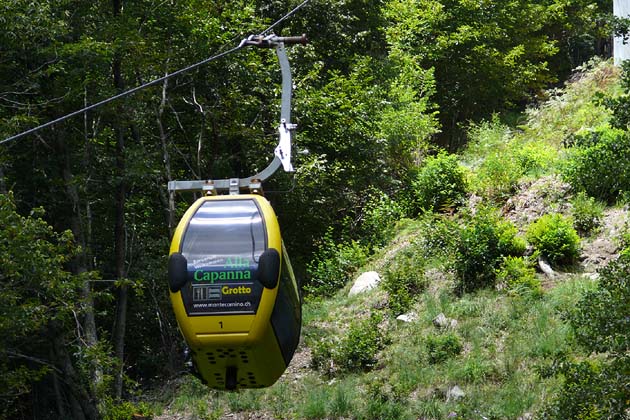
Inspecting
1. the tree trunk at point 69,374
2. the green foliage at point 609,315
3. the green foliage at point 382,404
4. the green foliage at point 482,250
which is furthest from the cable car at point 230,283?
the green foliage at point 482,250

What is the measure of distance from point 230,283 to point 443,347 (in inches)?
289

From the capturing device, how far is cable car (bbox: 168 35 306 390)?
8.78 metres

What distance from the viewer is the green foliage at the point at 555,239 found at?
16078 mm

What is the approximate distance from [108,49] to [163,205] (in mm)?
5102

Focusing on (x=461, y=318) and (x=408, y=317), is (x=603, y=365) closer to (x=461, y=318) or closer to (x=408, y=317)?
(x=461, y=318)

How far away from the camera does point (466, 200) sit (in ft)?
62.1

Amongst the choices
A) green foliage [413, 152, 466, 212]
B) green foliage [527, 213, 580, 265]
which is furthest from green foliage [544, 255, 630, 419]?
green foliage [413, 152, 466, 212]

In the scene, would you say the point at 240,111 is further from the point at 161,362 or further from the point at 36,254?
the point at 36,254

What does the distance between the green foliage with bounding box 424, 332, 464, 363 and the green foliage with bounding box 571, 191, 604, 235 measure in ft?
11.4

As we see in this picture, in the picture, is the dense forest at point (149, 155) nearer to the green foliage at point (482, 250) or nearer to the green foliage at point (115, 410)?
the green foliage at point (115, 410)

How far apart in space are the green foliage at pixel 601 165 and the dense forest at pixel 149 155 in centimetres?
300

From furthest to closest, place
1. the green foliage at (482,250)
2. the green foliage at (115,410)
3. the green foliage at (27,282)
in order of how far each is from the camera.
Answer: the green foliage at (482,250) < the green foliage at (115,410) < the green foliage at (27,282)

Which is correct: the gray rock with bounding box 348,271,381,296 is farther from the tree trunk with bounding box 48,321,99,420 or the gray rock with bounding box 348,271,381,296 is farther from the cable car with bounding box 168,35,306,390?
the cable car with bounding box 168,35,306,390

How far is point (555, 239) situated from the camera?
53.0 feet
